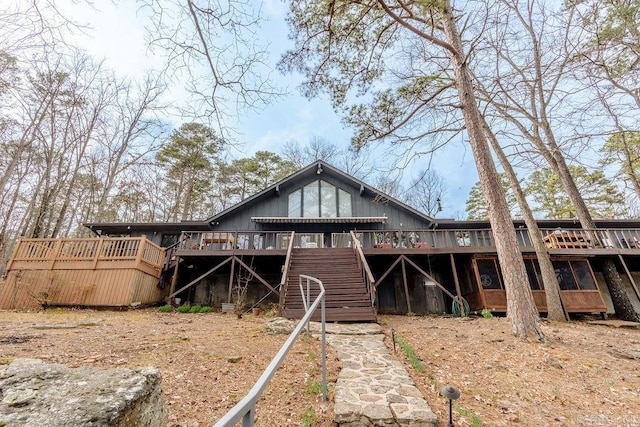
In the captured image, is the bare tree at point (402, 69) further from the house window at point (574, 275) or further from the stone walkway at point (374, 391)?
the house window at point (574, 275)

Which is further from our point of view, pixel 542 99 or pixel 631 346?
pixel 542 99

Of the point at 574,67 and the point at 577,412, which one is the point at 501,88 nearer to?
the point at 574,67

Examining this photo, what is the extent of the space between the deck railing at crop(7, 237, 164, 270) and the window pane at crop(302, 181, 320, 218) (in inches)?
270

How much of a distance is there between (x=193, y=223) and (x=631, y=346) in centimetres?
1425

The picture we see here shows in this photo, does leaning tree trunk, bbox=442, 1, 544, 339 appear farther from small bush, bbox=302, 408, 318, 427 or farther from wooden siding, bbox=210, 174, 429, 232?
wooden siding, bbox=210, 174, 429, 232

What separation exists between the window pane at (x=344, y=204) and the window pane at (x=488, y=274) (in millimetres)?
5853

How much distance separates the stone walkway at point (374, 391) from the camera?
8.52ft

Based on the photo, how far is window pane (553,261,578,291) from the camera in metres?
10.1

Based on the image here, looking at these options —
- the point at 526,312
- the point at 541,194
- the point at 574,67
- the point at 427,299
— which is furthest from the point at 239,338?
the point at 541,194

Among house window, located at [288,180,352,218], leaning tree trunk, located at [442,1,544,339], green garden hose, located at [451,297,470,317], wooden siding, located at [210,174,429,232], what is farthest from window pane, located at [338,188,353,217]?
leaning tree trunk, located at [442,1,544,339]

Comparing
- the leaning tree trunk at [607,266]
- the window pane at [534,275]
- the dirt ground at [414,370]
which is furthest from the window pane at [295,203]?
the leaning tree trunk at [607,266]

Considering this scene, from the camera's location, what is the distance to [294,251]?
10.7 metres

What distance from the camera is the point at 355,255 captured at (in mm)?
10305

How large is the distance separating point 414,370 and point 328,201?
10.0m
